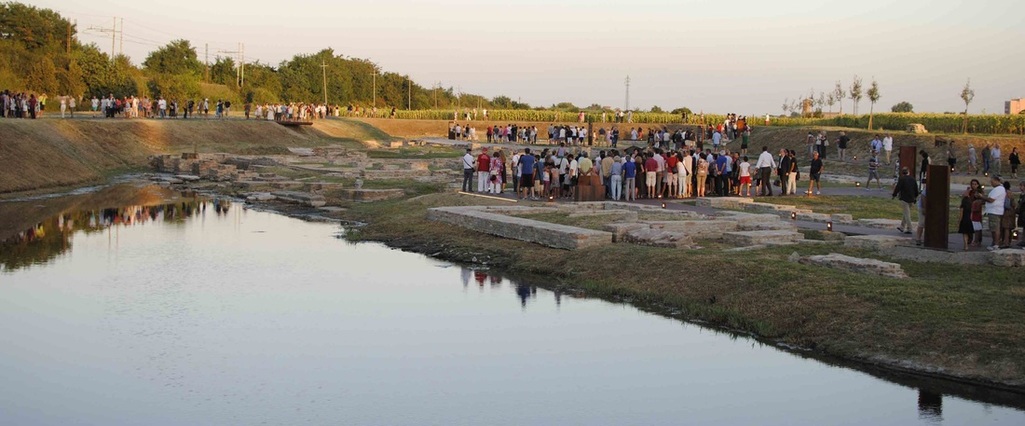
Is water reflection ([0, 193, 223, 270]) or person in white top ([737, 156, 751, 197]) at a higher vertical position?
person in white top ([737, 156, 751, 197])

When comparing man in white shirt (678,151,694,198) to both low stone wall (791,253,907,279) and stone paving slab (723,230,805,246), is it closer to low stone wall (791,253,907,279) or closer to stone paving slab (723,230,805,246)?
stone paving slab (723,230,805,246)

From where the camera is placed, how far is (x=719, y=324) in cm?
1511

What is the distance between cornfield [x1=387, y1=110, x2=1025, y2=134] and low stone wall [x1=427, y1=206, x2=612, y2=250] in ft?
115

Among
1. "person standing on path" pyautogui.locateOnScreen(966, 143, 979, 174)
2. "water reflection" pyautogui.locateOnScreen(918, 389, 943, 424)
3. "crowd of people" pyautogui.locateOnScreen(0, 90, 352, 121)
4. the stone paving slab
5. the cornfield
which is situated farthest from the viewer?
the cornfield

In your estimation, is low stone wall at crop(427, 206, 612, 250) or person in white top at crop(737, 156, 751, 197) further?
person in white top at crop(737, 156, 751, 197)

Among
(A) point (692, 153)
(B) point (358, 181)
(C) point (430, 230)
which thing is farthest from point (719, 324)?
(B) point (358, 181)

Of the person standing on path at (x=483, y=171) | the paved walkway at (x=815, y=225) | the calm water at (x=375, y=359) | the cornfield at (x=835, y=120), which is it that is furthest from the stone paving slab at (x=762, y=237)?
the cornfield at (x=835, y=120)

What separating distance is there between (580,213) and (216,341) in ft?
36.8

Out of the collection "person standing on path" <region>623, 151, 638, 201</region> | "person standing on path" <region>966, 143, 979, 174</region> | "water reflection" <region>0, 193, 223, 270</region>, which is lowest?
"water reflection" <region>0, 193, 223, 270</region>

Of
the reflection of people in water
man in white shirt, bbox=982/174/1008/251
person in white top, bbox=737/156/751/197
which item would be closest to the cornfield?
person in white top, bbox=737/156/751/197

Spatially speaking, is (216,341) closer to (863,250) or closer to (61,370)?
(61,370)

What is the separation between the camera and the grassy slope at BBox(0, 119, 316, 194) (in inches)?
1399

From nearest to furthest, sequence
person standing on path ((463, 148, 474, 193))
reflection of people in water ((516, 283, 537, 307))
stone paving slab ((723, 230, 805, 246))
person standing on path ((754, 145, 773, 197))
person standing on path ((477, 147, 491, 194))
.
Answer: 1. reflection of people in water ((516, 283, 537, 307))
2. stone paving slab ((723, 230, 805, 246))
3. person standing on path ((463, 148, 474, 193))
4. person standing on path ((754, 145, 773, 197))
5. person standing on path ((477, 147, 491, 194))

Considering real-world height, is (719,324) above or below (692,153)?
below
